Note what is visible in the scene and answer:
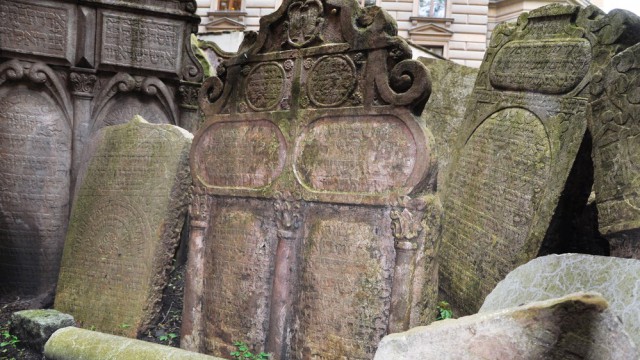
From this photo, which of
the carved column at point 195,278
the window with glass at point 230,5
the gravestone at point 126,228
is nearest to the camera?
the carved column at point 195,278

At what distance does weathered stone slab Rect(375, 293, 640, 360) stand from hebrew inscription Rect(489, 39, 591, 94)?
2668 mm

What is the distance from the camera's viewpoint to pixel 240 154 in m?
4.48

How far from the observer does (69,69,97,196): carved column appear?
5.93 m

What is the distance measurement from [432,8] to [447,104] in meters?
15.0

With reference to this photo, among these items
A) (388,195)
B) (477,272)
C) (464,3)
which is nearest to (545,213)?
(477,272)

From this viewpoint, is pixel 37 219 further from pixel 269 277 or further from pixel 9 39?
pixel 269 277

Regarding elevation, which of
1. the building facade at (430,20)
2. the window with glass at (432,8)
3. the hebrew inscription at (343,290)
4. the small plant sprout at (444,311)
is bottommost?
the small plant sprout at (444,311)

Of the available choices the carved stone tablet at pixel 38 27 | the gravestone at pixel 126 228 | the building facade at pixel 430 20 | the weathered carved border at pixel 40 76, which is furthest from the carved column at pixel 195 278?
the building facade at pixel 430 20

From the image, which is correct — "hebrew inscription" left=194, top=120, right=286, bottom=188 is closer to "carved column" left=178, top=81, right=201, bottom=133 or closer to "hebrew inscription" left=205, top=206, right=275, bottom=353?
"hebrew inscription" left=205, top=206, right=275, bottom=353

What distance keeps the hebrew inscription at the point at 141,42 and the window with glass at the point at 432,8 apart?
50.6ft

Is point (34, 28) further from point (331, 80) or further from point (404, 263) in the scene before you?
point (404, 263)

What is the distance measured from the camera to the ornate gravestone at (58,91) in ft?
18.6

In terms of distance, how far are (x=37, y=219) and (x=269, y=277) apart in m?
2.68

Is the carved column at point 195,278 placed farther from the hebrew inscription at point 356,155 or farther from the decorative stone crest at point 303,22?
the decorative stone crest at point 303,22
